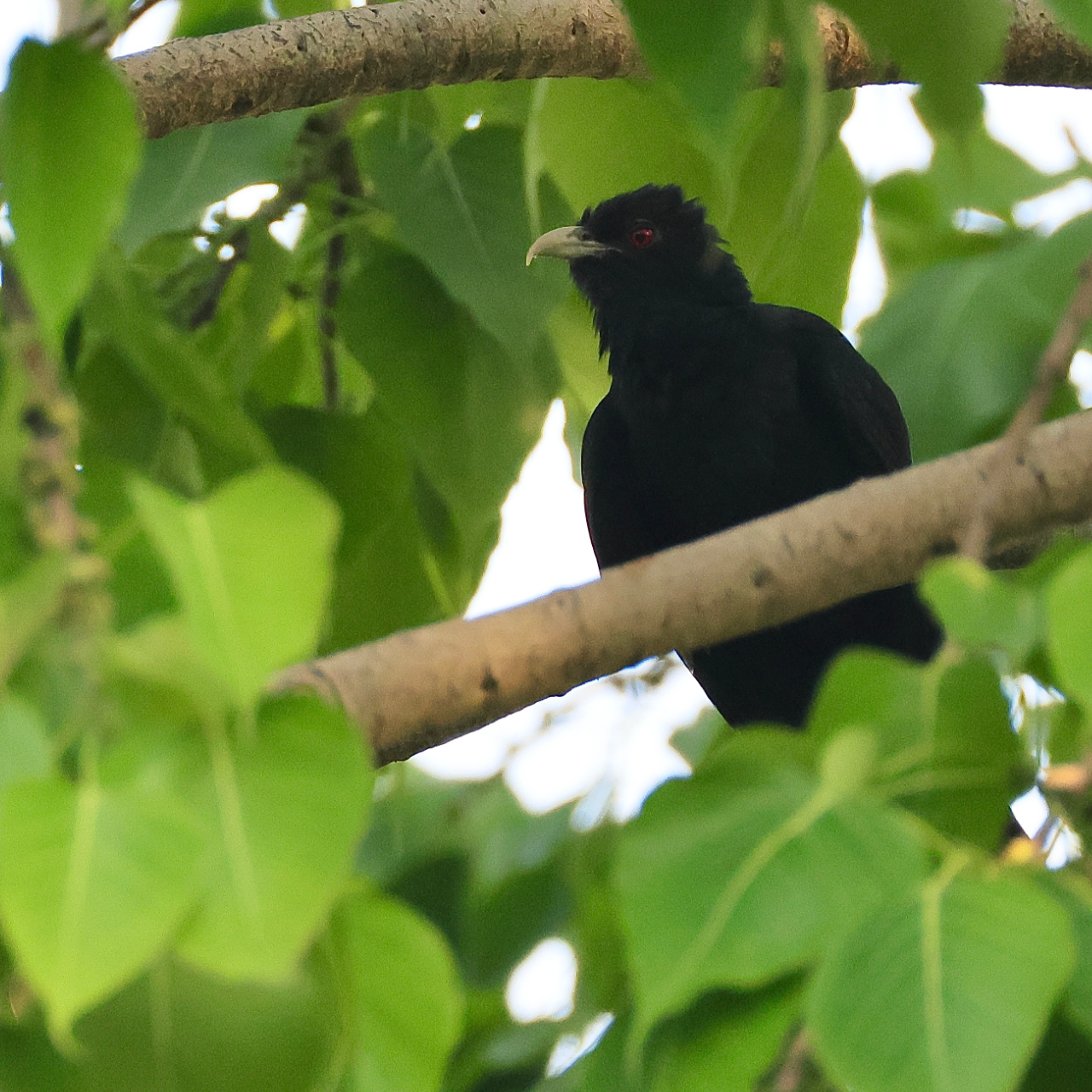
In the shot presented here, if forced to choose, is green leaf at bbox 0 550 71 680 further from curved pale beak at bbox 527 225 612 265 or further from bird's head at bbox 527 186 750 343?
bird's head at bbox 527 186 750 343

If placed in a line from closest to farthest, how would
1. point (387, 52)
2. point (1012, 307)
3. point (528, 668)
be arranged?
point (528, 668)
point (387, 52)
point (1012, 307)

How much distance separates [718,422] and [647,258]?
1.73 ft

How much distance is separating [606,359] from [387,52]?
5.40ft

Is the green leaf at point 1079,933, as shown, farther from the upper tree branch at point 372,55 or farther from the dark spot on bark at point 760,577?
the upper tree branch at point 372,55

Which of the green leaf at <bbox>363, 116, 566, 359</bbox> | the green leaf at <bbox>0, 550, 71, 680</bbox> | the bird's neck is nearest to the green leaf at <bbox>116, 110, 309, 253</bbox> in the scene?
the green leaf at <bbox>363, 116, 566, 359</bbox>

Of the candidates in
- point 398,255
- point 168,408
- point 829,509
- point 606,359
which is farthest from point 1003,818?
point 606,359

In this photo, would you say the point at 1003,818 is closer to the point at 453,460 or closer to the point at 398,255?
the point at 453,460

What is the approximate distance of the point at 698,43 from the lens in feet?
2.80

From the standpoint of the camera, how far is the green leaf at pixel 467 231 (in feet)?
5.37

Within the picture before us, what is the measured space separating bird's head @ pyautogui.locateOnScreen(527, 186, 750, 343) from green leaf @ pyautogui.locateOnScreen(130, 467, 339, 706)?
2.54 metres

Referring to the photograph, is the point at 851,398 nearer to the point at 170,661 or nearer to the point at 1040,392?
the point at 1040,392

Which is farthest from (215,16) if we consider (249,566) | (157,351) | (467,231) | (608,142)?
(249,566)

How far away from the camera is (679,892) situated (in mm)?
874

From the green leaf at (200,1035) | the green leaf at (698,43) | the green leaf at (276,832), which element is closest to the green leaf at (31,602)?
the green leaf at (276,832)
